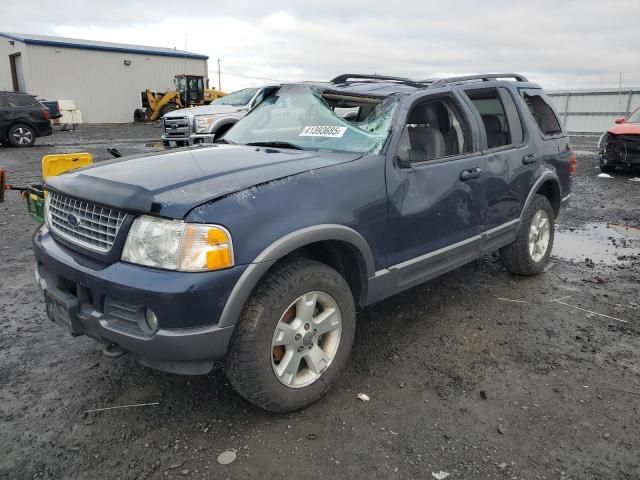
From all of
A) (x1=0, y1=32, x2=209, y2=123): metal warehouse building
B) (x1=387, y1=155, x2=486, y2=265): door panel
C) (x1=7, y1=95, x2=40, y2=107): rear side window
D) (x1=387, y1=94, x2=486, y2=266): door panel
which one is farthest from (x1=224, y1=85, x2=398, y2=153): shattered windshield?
(x1=0, y1=32, x2=209, y2=123): metal warehouse building

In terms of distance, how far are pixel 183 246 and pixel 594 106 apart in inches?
1117

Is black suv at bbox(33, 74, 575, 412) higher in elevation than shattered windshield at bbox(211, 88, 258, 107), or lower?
lower

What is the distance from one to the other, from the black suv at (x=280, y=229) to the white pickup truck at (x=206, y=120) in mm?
8464

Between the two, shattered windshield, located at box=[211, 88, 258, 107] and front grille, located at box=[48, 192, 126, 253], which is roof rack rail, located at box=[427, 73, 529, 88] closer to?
front grille, located at box=[48, 192, 126, 253]

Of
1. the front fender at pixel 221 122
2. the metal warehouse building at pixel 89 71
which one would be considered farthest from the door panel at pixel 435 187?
the metal warehouse building at pixel 89 71

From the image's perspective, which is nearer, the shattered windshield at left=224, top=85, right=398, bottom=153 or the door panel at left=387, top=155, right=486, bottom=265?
the door panel at left=387, top=155, right=486, bottom=265

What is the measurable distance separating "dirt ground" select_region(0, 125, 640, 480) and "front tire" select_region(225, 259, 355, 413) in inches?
7.0

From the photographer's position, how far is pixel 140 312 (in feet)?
7.82

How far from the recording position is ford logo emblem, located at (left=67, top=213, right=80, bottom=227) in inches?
109

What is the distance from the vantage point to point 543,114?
16.7 feet

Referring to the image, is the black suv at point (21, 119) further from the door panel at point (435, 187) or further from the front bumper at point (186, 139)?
the door panel at point (435, 187)

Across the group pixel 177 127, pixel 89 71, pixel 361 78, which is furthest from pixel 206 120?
pixel 89 71

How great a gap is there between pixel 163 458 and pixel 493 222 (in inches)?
118

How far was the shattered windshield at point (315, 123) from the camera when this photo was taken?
3.33m
